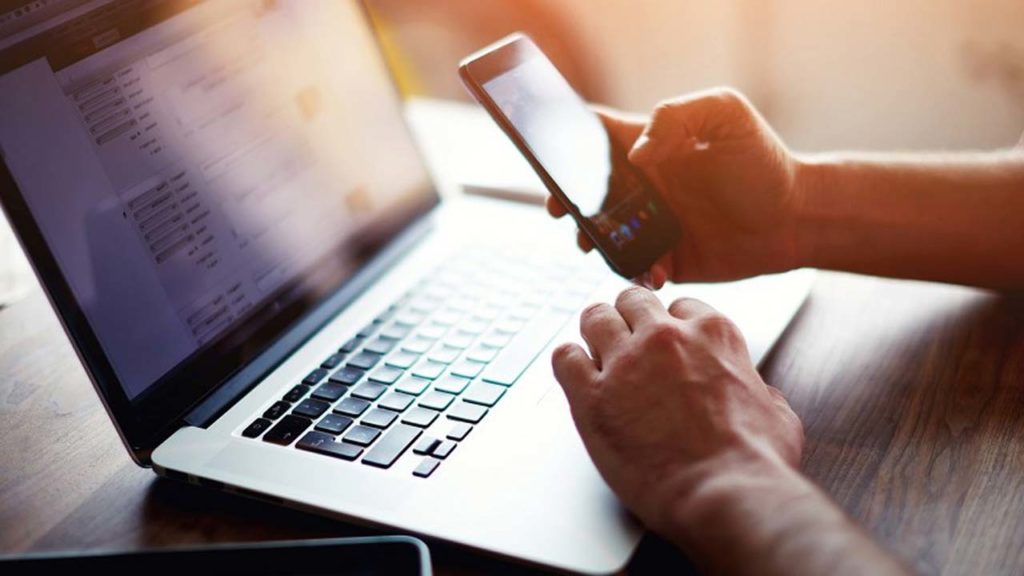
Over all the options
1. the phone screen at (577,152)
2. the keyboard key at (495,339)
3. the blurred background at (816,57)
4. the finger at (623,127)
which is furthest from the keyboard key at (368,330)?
the blurred background at (816,57)

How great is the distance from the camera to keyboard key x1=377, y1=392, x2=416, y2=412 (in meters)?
0.71

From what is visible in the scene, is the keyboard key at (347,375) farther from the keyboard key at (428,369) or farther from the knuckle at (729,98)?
the knuckle at (729,98)

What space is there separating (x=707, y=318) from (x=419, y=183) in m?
0.42

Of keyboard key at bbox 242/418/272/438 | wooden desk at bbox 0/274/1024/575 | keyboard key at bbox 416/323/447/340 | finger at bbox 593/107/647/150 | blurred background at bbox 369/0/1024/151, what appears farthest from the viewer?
blurred background at bbox 369/0/1024/151

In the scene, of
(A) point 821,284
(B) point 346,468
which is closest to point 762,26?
(A) point 821,284

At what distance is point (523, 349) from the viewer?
2.57 feet

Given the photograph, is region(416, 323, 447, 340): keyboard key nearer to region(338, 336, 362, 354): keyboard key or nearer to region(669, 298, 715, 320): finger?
region(338, 336, 362, 354): keyboard key

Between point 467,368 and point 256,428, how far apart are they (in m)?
0.17

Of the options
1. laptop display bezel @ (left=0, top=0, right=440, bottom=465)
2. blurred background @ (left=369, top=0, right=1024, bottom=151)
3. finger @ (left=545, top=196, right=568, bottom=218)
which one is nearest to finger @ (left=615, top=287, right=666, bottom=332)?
finger @ (left=545, top=196, right=568, bottom=218)

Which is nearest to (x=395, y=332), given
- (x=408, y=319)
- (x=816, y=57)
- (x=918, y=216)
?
(x=408, y=319)

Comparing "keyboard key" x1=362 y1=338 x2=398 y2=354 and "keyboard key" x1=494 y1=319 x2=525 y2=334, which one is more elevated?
"keyboard key" x1=362 y1=338 x2=398 y2=354

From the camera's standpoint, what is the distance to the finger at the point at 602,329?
2.21 feet

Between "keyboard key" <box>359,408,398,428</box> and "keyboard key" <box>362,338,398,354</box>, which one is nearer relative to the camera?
"keyboard key" <box>359,408,398,428</box>

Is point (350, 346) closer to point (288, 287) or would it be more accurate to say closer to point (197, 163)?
point (288, 287)
